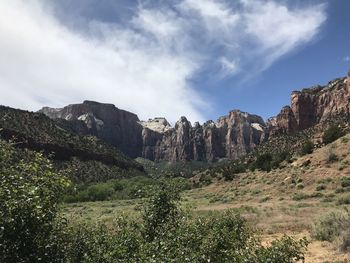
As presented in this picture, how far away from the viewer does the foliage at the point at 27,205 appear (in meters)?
8.16

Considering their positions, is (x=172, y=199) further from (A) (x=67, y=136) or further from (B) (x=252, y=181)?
(A) (x=67, y=136)

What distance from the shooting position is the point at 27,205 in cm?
825

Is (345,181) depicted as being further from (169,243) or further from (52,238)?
(52,238)

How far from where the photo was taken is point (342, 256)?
55.7ft

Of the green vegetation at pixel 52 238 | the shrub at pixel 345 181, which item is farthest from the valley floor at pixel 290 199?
the green vegetation at pixel 52 238

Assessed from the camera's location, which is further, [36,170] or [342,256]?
[342,256]

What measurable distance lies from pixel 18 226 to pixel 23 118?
408ft

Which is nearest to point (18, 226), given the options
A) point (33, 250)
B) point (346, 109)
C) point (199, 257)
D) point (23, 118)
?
point (33, 250)

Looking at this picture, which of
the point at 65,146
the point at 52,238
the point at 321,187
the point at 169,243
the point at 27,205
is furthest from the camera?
the point at 65,146

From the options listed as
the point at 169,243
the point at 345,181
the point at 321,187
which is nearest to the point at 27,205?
the point at 169,243

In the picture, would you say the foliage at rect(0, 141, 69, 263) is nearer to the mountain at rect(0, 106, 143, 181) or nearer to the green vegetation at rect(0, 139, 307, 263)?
the green vegetation at rect(0, 139, 307, 263)

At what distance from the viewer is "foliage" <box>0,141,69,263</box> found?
321 inches

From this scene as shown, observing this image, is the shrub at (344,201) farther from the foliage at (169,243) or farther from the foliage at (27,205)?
the foliage at (27,205)

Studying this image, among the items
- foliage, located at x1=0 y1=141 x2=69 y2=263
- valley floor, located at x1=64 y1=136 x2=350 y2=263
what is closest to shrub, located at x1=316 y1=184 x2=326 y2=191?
valley floor, located at x1=64 y1=136 x2=350 y2=263
